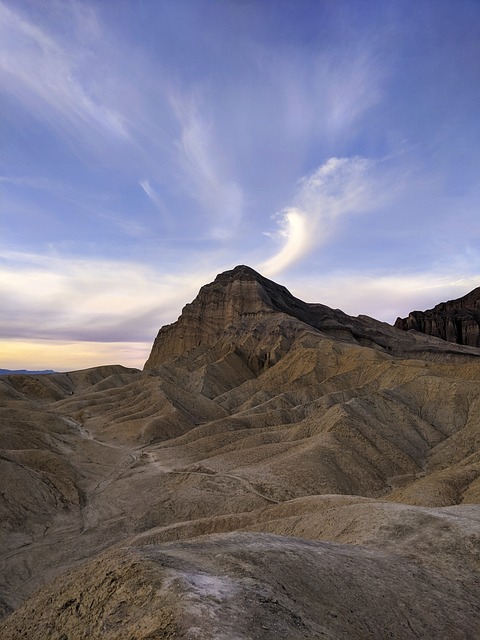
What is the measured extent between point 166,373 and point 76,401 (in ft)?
59.5

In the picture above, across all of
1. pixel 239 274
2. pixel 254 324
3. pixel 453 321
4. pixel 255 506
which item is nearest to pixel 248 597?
pixel 255 506

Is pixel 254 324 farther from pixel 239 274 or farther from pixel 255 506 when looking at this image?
pixel 255 506

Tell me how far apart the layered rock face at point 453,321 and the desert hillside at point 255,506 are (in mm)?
32028

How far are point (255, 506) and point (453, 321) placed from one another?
97915mm

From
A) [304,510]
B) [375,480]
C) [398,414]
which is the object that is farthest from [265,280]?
[304,510]

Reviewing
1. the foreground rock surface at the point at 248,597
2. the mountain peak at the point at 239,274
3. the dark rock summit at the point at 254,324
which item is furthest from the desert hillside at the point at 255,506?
the mountain peak at the point at 239,274

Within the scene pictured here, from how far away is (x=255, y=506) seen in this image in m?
24.1

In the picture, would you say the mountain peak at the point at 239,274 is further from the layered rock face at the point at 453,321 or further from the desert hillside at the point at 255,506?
the layered rock face at the point at 453,321

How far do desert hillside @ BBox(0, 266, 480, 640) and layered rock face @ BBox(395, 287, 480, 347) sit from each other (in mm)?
32028

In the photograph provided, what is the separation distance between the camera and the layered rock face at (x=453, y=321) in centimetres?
10544

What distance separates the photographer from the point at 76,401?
218 feet

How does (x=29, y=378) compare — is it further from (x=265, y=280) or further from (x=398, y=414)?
(x=398, y=414)

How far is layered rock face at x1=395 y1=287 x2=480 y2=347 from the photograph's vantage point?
105438mm

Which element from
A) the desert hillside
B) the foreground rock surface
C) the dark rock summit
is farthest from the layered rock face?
the foreground rock surface
